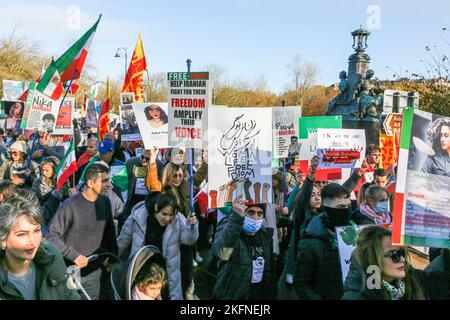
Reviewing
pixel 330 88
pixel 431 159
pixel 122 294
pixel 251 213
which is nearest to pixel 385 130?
pixel 251 213

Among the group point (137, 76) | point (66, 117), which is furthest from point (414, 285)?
point (137, 76)

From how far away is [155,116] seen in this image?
21.3 feet

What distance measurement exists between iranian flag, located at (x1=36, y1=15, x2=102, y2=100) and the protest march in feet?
0.05

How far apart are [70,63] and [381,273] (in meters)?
5.48

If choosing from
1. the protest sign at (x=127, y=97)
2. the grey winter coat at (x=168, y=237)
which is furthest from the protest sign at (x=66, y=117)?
the grey winter coat at (x=168, y=237)

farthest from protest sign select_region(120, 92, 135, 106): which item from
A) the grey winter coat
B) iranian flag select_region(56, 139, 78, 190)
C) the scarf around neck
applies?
the scarf around neck

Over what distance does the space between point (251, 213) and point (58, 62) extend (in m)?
4.10

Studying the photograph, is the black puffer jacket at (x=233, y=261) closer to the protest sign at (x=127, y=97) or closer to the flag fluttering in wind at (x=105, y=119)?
the protest sign at (x=127, y=97)

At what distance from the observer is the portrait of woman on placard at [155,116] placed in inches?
254

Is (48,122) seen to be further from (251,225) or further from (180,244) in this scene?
(251,225)

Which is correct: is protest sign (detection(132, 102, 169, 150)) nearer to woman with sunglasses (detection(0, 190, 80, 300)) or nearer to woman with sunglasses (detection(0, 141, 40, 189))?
woman with sunglasses (detection(0, 141, 40, 189))

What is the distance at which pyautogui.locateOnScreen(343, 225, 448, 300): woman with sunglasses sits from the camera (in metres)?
3.25

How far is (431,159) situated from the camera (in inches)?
127

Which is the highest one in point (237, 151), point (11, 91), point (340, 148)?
point (11, 91)
